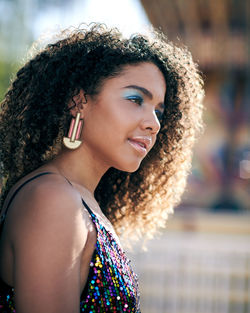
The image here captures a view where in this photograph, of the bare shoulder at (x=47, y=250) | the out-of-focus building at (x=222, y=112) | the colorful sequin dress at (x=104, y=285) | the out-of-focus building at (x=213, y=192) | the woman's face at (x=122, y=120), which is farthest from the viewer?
the out-of-focus building at (x=222, y=112)

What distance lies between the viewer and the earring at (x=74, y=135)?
170 cm

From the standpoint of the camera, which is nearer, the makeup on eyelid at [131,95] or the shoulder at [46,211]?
the shoulder at [46,211]

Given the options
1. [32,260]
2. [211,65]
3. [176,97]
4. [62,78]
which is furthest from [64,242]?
[211,65]

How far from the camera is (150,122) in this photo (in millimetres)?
1731

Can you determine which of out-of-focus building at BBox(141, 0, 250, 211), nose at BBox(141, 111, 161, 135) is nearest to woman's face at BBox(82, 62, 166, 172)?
nose at BBox(141, 111, 161, 135)

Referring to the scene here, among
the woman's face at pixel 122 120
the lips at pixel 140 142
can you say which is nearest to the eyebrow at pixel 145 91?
the woman's face at pixel 122 120

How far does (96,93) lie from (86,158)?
9.6 inches

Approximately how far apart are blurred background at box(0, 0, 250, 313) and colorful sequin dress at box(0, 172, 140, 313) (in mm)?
2972

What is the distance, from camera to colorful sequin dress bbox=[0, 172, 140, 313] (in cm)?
146

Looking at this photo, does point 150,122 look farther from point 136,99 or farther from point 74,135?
point 74,135

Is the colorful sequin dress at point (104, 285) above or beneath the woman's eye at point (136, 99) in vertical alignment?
beneath

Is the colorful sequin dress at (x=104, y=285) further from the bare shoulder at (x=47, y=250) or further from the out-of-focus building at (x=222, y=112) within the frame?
the out-of-focus building at (x=222, y=112)

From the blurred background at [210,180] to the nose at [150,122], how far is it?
2.93 metres

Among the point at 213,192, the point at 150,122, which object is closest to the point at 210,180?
the point at 213,192
